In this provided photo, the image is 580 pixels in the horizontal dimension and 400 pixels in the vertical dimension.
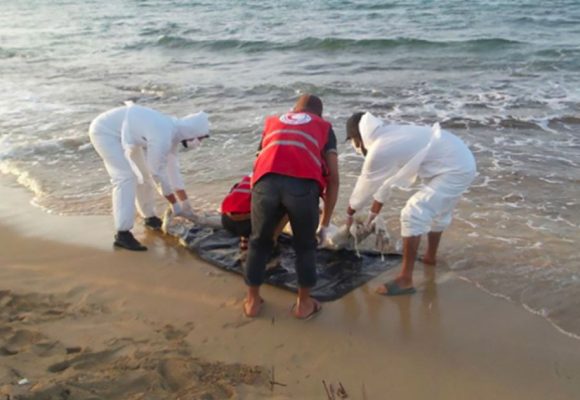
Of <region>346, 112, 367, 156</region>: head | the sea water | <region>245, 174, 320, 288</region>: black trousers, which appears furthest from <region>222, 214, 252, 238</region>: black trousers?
the sea water

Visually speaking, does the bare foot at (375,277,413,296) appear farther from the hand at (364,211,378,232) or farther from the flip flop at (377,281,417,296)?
the hand at (364,211,378,232)

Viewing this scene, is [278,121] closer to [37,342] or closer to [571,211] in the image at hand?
[37,342]

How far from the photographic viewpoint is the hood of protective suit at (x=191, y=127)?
5.07 m

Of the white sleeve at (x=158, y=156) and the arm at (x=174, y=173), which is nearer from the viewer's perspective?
the white sleeve at (x=158, y=156)

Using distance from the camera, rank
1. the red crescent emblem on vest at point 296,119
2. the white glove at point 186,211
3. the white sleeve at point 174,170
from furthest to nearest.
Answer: the white glove at point 186,211
the white sleeve at point 174,170
the red crescent emblem on vest at point 296,119

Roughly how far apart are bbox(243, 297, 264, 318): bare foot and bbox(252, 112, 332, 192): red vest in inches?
34.3

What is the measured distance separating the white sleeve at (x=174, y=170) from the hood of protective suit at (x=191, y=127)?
0.75 feet

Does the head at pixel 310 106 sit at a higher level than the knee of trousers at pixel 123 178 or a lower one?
higher

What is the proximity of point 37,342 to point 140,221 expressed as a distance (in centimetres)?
263

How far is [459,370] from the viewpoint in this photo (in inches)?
135

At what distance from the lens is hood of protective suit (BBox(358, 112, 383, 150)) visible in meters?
4.23

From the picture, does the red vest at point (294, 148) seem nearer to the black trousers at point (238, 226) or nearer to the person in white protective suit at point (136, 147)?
the black trousers at point (238, 226)

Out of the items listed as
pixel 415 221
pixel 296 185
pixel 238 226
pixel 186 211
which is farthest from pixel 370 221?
pixel 186 211

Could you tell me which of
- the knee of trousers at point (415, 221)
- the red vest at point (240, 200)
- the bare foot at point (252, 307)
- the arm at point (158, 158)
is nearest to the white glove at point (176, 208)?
the arm at point (158, 158)
